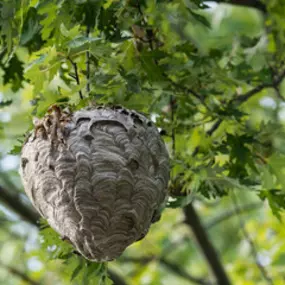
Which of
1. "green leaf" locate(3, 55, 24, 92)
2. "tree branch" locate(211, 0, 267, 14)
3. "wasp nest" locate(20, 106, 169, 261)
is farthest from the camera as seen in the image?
→ "tree branch" locate(211, 0, 267, 14)

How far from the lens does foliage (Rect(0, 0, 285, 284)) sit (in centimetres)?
242

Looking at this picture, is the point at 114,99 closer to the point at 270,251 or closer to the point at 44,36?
the point at 44,36

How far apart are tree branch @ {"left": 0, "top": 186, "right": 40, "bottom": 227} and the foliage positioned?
1.03 meters

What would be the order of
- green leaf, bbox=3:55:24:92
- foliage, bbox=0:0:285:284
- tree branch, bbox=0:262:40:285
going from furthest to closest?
tree branch, bbox=0:262:40:285 → green leaf, bbox=3:55:24:92 → foliage, bbox=0:0:285:284

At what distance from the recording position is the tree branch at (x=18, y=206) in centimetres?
450

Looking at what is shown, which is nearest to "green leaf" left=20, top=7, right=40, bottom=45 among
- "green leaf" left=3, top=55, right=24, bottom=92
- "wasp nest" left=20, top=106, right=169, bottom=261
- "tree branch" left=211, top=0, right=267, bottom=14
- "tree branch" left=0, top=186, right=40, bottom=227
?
"green leaf" left=3, top=55, right=24, bottom=92

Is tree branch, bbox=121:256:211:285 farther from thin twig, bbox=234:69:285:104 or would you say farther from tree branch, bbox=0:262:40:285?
thin twig, bbox=234:69:285:104

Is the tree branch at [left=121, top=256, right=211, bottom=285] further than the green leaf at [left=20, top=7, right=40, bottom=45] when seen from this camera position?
Yes

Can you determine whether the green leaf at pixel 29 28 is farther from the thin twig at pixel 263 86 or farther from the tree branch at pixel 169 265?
the tree branch at pixel 169 265

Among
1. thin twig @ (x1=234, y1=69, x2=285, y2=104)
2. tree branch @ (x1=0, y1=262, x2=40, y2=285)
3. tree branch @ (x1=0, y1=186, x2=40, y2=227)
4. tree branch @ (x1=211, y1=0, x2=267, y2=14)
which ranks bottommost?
tree branch @ (x1=0, y1=262, x2=40, y2=285)

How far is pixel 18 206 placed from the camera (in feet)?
14.9

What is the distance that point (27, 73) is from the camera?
92.8 inches

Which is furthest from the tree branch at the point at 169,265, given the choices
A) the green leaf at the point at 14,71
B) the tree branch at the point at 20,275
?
the green leaf at the point at 14,71

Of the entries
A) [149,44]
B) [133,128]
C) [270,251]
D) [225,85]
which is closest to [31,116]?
[133,128]
